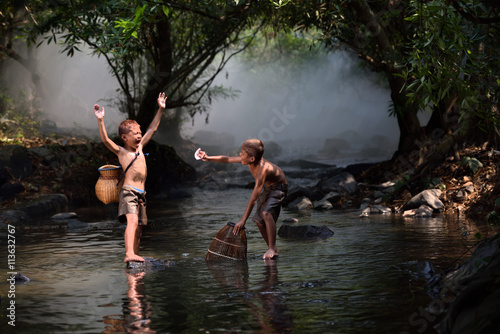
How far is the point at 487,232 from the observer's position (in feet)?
27.4

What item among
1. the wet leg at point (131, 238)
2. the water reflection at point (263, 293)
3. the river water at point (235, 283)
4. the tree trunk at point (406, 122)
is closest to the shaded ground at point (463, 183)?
the river water at point (235, 283)

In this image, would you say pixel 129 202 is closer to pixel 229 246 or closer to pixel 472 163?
pixel 229 246

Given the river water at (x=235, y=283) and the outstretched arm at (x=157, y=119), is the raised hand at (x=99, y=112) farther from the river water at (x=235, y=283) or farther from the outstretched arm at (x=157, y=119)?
the river water at (x=235, y=283)

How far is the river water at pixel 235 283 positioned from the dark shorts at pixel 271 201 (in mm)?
460

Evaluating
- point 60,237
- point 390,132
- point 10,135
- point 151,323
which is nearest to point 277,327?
point 151,323

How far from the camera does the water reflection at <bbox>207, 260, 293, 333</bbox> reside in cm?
445

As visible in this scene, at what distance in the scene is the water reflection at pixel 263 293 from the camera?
4.45 metres

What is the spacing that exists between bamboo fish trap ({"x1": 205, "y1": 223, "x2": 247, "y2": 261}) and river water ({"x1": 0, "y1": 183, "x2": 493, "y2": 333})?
186mm

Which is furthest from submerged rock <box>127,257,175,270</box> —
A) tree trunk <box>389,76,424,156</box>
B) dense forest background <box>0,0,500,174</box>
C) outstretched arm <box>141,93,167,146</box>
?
tree trunk <box>389,76,424,156</box>

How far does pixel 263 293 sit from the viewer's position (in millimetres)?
5375

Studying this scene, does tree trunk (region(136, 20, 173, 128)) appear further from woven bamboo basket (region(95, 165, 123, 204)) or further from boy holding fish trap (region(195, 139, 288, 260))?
woven bamboo basket (region(95, 165, 123, 204))

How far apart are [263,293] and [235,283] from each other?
0.55 metres

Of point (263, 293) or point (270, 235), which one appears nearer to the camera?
Result: point (263, 293)

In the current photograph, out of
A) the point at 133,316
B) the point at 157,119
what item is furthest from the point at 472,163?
the point at 133,316
